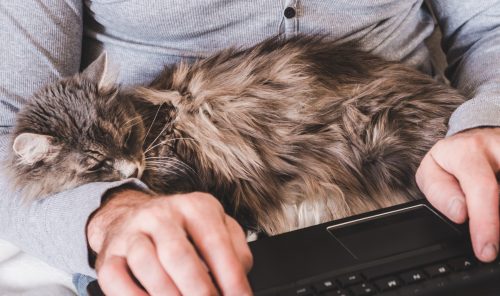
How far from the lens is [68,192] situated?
3.11ft

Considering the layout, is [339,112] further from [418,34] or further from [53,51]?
[53,51]

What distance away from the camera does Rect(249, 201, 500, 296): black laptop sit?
0.70 meters

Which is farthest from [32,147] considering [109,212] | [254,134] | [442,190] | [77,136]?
[442,190]

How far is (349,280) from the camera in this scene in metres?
0.71

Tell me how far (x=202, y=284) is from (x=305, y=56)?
2.28ft

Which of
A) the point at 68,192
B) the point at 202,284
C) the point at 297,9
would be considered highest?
the point at 297,9

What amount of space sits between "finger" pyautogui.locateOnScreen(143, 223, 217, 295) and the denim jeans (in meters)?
0.40

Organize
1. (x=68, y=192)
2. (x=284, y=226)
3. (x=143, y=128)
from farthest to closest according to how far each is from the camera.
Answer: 1. (x=143, y=128)
2. (x=284, y=226)
3. (x=68, y=192)

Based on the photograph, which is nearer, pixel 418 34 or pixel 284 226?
pixel 284 226

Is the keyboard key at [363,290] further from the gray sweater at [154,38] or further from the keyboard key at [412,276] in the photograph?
the gray sweater at [154,38]

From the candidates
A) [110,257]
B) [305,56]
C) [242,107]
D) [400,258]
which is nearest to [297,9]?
[305,56]

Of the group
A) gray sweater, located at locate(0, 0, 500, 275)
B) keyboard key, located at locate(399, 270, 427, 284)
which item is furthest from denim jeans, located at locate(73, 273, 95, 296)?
keyboard key, located at locate(399, 270, 427, 284)

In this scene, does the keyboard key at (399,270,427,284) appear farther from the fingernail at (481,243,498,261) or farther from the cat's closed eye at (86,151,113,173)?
the cat's closed eye at (86,151,113,173)

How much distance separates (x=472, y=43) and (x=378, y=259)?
0.88m
